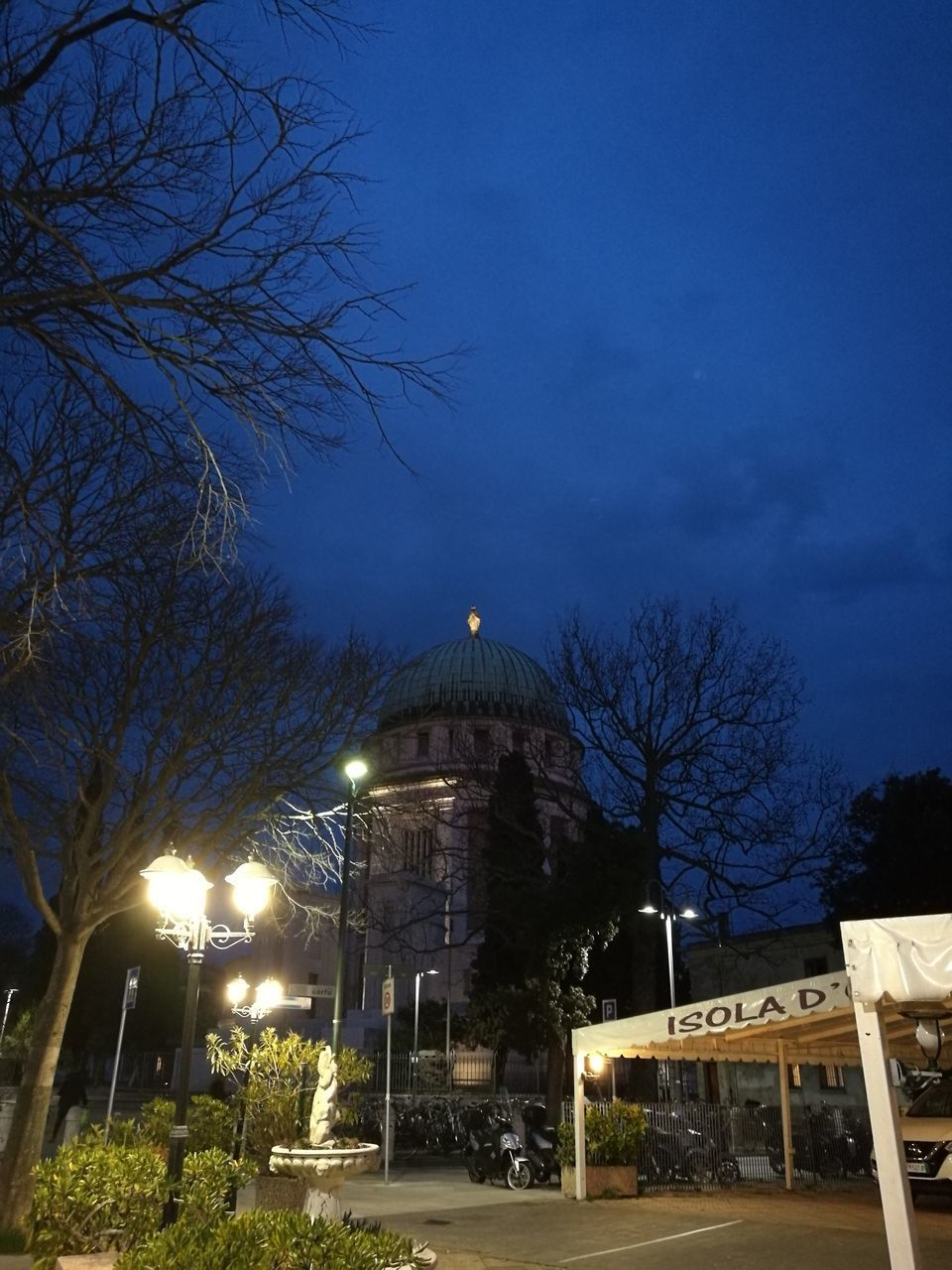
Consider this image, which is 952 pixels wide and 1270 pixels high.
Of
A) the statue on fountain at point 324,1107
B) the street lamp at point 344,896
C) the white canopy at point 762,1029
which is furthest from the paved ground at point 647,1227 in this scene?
the street lamp at point 344,896

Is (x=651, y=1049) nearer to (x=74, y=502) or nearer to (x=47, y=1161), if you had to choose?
(x=47, y=1161)

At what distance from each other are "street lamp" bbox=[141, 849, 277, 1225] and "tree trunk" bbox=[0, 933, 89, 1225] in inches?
121

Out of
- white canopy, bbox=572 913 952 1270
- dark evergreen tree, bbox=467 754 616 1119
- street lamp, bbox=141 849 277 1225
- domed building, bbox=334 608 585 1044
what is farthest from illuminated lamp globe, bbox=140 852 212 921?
domed building, bbox=334 608 585 1044

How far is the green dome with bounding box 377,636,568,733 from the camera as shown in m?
58.1

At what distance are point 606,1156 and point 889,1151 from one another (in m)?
11.0

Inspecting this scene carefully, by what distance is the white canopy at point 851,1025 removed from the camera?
262 inches

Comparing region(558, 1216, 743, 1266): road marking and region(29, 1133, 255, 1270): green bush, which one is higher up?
region(29, 1133, 255, 1270): green bush

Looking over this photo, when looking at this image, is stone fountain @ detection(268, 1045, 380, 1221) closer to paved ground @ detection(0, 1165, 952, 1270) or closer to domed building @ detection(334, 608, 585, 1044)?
paved ground @ detection(0, 1165, 952, 1270)

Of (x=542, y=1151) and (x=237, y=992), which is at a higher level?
(x=237, y=992)

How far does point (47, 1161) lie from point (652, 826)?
1853cm

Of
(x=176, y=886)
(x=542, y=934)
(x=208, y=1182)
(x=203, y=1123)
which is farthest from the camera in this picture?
(x=542, y=934)

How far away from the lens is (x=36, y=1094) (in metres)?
12.0

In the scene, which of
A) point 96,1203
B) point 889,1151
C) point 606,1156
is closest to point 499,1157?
point 606,1156

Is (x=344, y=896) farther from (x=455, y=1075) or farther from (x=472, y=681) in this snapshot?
(x=472, y=681)
